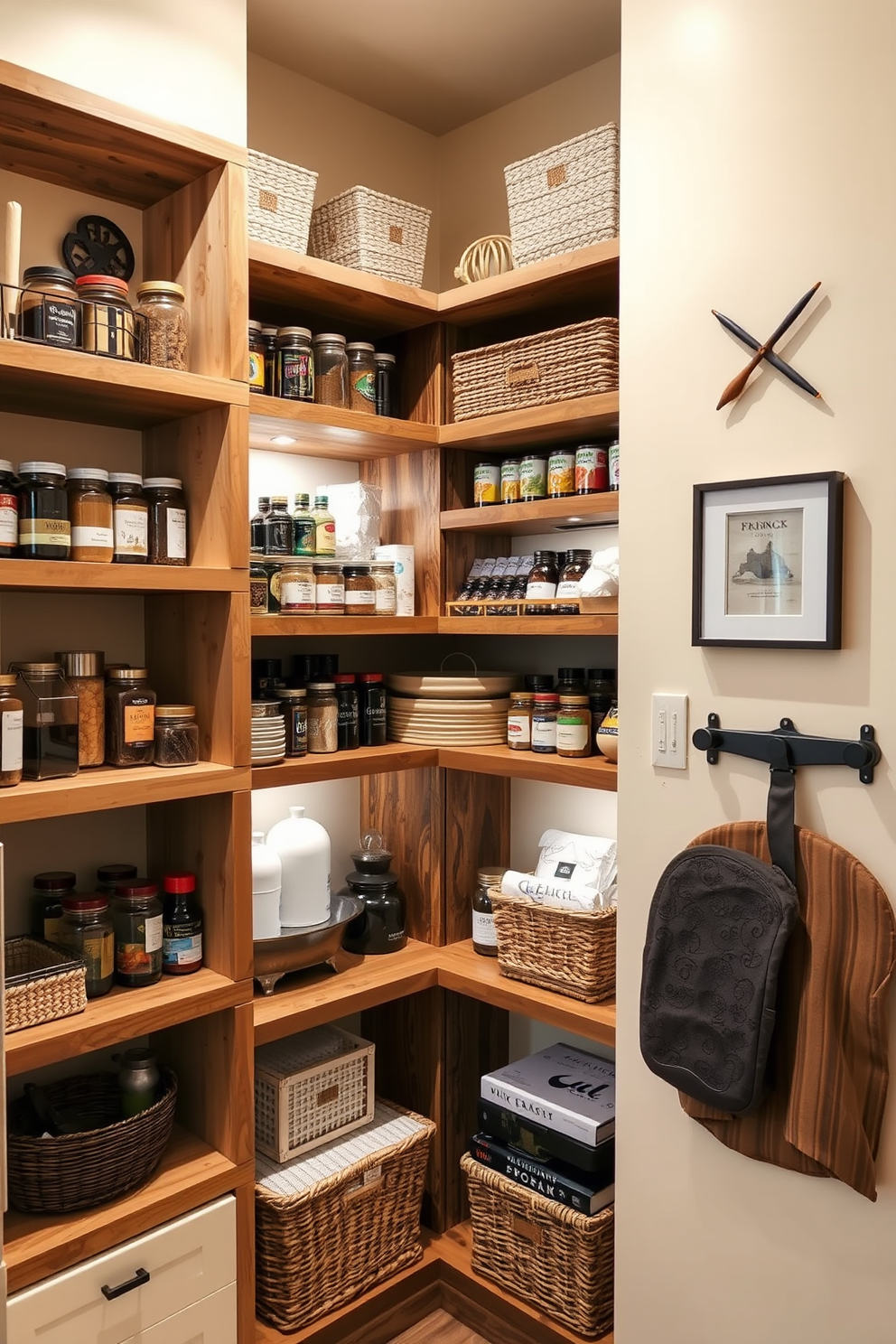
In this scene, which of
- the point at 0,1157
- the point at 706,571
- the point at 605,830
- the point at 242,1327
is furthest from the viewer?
the point at 605,830

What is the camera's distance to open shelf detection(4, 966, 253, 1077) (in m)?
1.65

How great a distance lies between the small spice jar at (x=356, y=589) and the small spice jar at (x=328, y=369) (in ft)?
1.21

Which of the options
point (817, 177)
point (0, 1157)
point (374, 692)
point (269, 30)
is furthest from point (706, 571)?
point (269, 30)

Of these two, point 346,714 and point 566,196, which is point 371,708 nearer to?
point 346,714

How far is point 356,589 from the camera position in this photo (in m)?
2.28

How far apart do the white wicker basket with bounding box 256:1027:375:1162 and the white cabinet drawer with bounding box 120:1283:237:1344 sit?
0.28m

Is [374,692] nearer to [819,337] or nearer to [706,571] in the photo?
[706,571]

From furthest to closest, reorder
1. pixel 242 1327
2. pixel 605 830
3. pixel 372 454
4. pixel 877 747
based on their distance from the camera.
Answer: pixel 372 454, pixel 605 830, pixel 242 1327, pixel 877 747

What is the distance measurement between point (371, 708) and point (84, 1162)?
108cm

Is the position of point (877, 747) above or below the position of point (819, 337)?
below

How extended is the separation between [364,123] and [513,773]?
170cm

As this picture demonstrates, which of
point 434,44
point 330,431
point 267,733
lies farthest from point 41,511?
point 434,44

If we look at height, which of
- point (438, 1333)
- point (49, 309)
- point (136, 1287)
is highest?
point (49, 309)

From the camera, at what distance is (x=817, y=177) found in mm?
1549
